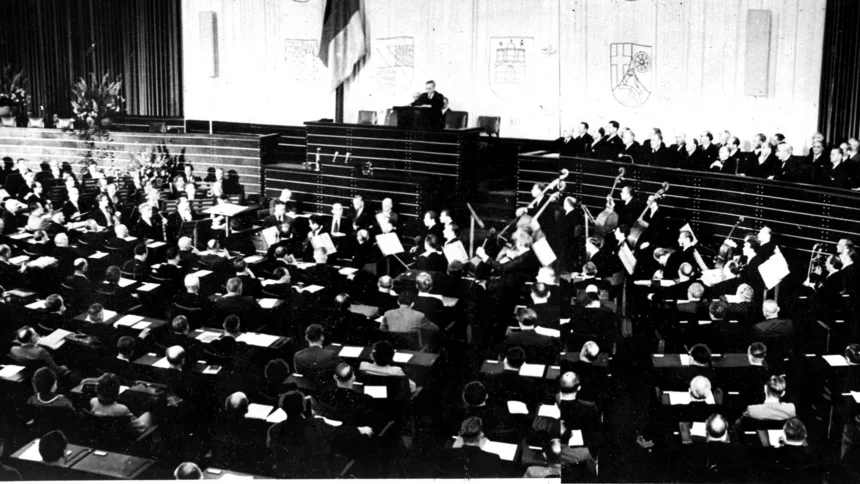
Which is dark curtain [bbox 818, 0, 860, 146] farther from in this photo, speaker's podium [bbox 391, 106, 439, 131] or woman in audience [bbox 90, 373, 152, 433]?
woman in audience [bbox 90, 373, 152, 433]

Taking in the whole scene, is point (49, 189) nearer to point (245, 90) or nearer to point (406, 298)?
point (245, 90)

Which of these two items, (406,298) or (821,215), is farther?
(821,215)

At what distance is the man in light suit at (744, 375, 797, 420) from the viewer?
5867 millimetres

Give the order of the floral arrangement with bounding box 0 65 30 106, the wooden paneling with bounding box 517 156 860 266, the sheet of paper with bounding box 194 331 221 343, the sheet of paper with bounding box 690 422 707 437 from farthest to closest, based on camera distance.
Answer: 1. the floral arrangement with bounding box 0 65 30 106
2. the wooden paneling with bounding box 517 156 860 266
3. the sheet of paper with bounding box 194 331 221 343
4. the sheet of paper with bounding box 690 422 707 437

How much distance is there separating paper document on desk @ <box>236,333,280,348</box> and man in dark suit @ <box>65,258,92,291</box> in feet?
7.14

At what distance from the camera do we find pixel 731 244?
973 cm

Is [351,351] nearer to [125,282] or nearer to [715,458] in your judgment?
[125,282]

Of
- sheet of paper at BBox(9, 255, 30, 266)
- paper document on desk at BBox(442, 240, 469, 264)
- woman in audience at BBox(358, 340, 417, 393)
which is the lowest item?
woman in audience at BBox(358, 340, 417, 393)

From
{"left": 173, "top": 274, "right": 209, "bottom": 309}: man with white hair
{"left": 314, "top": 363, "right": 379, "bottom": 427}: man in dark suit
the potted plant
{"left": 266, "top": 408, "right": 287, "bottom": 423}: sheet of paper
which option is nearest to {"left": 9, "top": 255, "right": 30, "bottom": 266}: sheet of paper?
{"left": 173, "top": 274, "right": 209, "bottom": 309}: man with white hair

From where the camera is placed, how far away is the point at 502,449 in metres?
5.76

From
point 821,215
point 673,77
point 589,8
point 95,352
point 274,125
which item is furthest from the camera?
point 274,125

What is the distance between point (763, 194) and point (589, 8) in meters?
5.49

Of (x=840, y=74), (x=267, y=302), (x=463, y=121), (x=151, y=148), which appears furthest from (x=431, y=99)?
(x=840, y=74)

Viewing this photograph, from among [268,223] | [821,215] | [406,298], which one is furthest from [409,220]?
[821,215]
